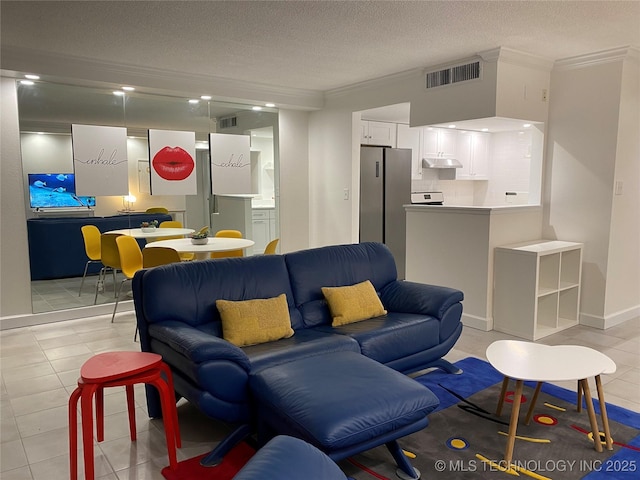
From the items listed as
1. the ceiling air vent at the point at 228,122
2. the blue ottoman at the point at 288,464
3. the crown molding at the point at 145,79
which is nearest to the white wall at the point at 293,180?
the crown molding at the point at 145,79

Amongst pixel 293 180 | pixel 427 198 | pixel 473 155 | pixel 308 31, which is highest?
pixel 308 31

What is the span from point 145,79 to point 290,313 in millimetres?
3104

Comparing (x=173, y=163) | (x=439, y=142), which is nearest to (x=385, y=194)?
(x=439, y=142)

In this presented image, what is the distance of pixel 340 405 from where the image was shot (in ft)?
6.67

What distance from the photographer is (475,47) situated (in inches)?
165

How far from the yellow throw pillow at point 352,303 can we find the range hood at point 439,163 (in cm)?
364

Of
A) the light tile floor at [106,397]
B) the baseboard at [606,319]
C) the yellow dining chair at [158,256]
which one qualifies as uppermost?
the yellow dining chair at [158,256]

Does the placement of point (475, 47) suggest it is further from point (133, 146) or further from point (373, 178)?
point (133, 146)

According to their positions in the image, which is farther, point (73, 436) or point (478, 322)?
point (478, 322)

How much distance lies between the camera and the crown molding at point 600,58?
13.9 feet

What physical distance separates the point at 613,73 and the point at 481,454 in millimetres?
3681

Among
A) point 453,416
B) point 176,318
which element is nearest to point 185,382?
point 176,318

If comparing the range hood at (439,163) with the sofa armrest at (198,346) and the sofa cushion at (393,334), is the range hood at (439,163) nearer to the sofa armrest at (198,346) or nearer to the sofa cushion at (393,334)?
the sofa cushion at (393,334)

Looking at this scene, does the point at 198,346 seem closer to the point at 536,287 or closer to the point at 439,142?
the point at 536,287
